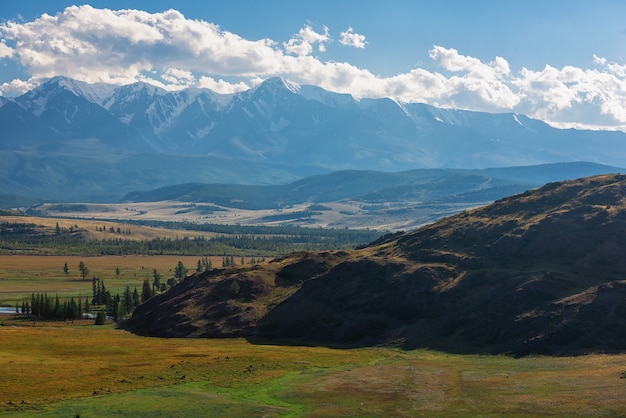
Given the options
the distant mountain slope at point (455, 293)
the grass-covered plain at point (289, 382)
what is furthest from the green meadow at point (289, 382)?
the distant mountain slope at point (455, 293)

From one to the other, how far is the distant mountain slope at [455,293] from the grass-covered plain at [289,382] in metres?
10.6

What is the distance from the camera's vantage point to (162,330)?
16500 centimetres

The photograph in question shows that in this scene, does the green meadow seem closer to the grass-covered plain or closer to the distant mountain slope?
the grass-covered plain

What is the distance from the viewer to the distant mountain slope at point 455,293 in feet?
449

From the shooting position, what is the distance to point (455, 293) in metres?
159

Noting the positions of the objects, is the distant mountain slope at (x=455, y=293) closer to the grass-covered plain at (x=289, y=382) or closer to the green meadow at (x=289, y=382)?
the green meadow at (x=289, y=382)

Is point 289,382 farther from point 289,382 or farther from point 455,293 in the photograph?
point 455,293

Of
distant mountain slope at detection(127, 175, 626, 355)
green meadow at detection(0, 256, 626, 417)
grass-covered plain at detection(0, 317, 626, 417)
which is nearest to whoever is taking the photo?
green meadow at detection(0, 256, 626, 417)

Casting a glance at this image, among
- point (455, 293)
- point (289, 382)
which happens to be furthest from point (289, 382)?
point (455, 293)

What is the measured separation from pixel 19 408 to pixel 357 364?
2275 inches

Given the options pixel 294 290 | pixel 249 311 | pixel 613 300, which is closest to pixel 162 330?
pixel 249 311

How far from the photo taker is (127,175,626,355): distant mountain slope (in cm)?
13675

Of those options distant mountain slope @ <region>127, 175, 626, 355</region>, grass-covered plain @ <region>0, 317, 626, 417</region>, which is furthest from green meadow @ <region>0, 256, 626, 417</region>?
distant mountain slope @ <region>127, 175, 626, 355</region>

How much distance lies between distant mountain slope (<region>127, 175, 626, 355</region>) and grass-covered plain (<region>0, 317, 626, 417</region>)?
10.6 metres
